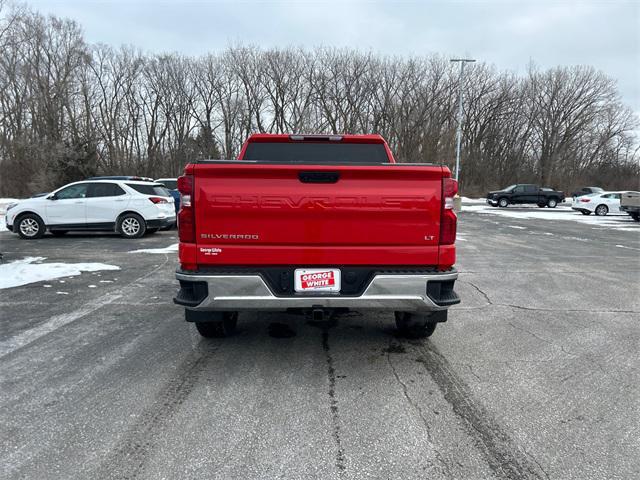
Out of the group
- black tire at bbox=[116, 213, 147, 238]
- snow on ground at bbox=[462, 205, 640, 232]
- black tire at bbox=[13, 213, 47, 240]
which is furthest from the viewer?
snow on ground at bbox=[462, 205, 640, 232]

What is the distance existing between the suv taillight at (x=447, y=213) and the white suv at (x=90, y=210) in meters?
10.9

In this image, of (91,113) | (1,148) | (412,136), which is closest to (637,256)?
(412,136)

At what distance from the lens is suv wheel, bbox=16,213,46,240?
12102 millimetres

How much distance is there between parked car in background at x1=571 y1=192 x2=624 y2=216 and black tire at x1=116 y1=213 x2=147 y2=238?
2541 cm

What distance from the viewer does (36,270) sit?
305 inches

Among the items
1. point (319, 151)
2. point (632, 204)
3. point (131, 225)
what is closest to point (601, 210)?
point (632, 204)

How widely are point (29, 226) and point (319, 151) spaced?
1102 cm

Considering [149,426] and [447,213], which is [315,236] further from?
[149,426]

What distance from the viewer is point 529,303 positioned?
586 cm

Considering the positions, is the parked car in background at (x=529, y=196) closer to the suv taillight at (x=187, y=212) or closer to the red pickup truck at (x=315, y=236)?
the red pickup truck at (x=315, y=236)

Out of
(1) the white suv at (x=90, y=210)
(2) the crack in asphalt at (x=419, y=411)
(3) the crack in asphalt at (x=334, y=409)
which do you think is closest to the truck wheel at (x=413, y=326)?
(2) the crack in asphalt at (x=419, y=411)

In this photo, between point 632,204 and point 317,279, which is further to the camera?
point 632,204

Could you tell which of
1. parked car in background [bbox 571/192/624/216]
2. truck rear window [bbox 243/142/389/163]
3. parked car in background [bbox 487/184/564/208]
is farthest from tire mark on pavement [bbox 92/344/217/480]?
parked car in background [bbox 487/184/564/208]

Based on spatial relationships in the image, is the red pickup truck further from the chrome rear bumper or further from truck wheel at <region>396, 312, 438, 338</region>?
truck wheel at <region>396, 312, 438, 338</region>
